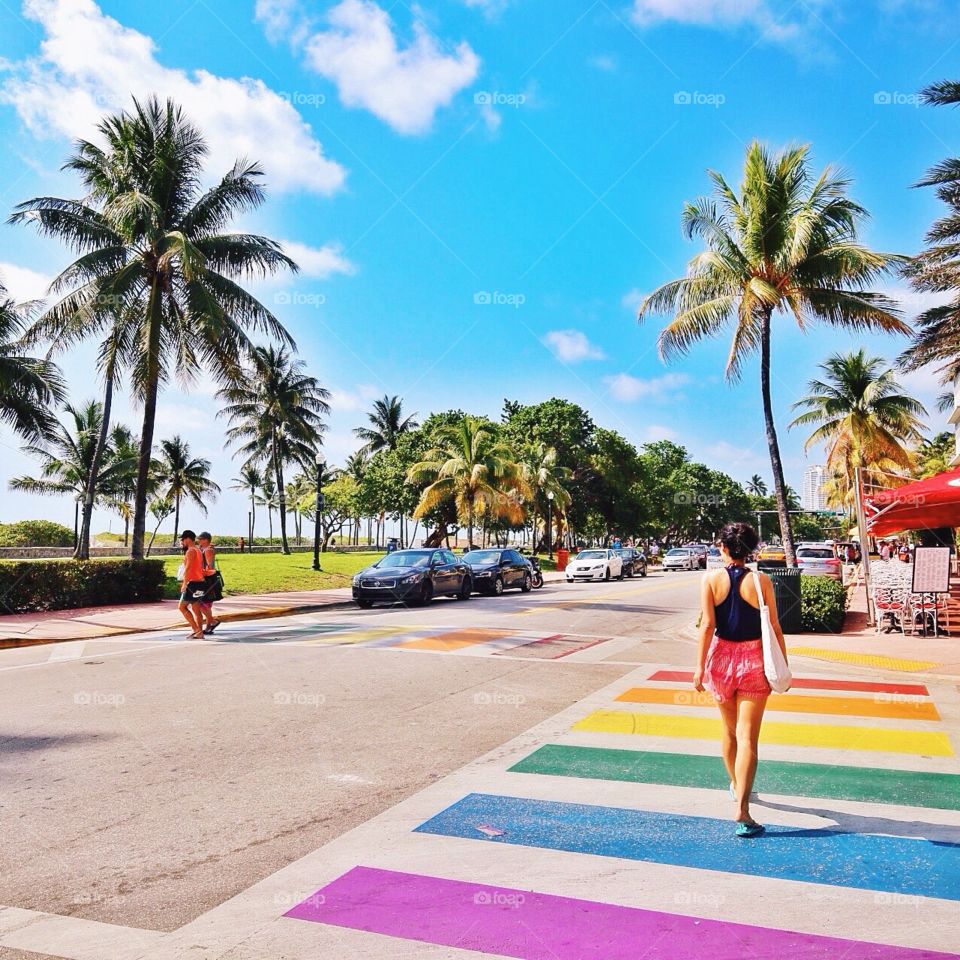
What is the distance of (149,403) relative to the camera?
23.0 m

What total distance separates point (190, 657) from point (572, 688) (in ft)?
18.7

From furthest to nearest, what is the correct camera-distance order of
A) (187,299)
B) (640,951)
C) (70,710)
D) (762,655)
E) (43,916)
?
(187,299)
(70,710)
(762,655)
(43,916)
(640,951)

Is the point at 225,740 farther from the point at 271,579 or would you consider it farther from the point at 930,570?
the point at 271,579

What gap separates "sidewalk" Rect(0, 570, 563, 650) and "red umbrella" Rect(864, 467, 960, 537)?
526 inches

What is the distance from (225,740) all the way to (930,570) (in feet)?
40.0

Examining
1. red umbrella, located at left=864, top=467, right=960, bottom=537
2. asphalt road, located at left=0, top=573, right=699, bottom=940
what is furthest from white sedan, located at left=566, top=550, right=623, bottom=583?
asphalt road, located at left=0, top=573, right=699, bottom=940

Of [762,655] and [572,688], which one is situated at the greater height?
[762,655]

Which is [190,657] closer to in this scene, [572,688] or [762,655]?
[572,688]

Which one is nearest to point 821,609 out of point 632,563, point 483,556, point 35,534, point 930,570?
point 930,570

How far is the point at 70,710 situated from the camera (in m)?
8.44

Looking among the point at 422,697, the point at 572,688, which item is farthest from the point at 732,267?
the point at 422,697

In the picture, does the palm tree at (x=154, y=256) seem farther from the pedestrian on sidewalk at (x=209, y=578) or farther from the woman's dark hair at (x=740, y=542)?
the woman's dark hair at (x=740, y=542)

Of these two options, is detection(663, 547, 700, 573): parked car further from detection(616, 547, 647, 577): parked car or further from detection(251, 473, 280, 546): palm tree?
detection(251, 473, 280, 546): palm tree

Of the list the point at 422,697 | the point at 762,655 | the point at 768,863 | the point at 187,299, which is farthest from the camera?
the point at 187,299
